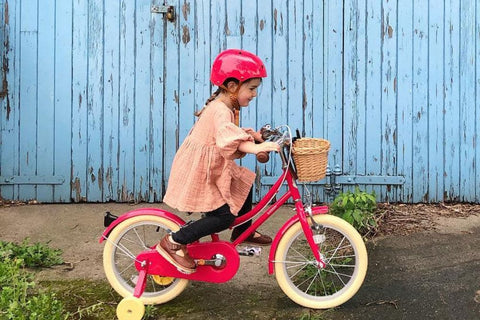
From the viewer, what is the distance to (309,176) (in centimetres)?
279

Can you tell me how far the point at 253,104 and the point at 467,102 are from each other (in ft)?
5.76

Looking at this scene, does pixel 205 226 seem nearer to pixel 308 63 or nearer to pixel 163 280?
pixel 163 280

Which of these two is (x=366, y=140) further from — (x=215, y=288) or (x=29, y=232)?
(x=29, y=232)

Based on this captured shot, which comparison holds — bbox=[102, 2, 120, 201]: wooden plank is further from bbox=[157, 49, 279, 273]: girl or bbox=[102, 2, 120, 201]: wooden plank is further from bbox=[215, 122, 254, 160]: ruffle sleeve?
bbox=[215, 122, 254, 160]: ruffle sleeve

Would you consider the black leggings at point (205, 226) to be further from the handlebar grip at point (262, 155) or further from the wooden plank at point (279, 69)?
the wooden plank at point (279, 69)

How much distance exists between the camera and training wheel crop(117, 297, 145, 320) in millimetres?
2805

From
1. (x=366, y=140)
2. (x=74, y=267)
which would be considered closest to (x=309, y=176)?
(x=74, y=267)

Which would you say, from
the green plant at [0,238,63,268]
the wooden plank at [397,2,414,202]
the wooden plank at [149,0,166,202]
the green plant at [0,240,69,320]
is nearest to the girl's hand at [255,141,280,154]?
the green plant at [0,240,69,320]

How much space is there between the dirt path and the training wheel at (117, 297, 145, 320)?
0.79 ft

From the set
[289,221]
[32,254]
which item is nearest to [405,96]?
[289,221]

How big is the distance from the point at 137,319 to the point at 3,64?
113 inches

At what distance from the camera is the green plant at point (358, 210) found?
13.4ft

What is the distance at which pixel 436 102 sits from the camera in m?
4.71

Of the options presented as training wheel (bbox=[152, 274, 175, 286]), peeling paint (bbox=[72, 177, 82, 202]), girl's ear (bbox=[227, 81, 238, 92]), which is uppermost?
girl's ear (bbox=[227, 81, 238, 92])
